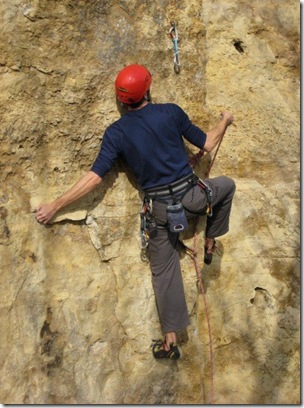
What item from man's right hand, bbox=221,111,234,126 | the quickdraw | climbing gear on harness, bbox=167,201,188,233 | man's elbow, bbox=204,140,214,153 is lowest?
the quickdraw

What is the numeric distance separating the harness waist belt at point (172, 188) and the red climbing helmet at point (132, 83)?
731mm

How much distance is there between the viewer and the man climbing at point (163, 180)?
3225 millimetres

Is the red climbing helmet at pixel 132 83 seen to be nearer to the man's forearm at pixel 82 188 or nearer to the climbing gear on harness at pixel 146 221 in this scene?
the man's forearm at pixel 82 188

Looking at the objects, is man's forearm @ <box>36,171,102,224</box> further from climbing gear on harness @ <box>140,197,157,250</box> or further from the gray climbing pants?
the gray climbing pants

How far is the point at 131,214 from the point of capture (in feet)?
12.2

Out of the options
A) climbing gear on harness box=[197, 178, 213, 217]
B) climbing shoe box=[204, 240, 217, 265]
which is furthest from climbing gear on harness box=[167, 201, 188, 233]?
climbing shoe box=[204, 240, 217, 265]

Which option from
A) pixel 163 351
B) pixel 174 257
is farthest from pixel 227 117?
pixel 163 351

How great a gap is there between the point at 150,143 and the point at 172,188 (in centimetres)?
43

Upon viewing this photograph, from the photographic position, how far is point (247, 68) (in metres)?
3.89

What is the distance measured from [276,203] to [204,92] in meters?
1.30

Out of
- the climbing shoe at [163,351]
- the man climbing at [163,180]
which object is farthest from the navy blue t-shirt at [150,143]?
the climbing shoe at [163,351]

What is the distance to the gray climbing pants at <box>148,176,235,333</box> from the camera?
3586mm

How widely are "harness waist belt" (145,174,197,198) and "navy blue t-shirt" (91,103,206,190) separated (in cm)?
4

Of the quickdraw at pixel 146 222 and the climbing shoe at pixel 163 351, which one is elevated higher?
the quickdraw at pixel 146 222
